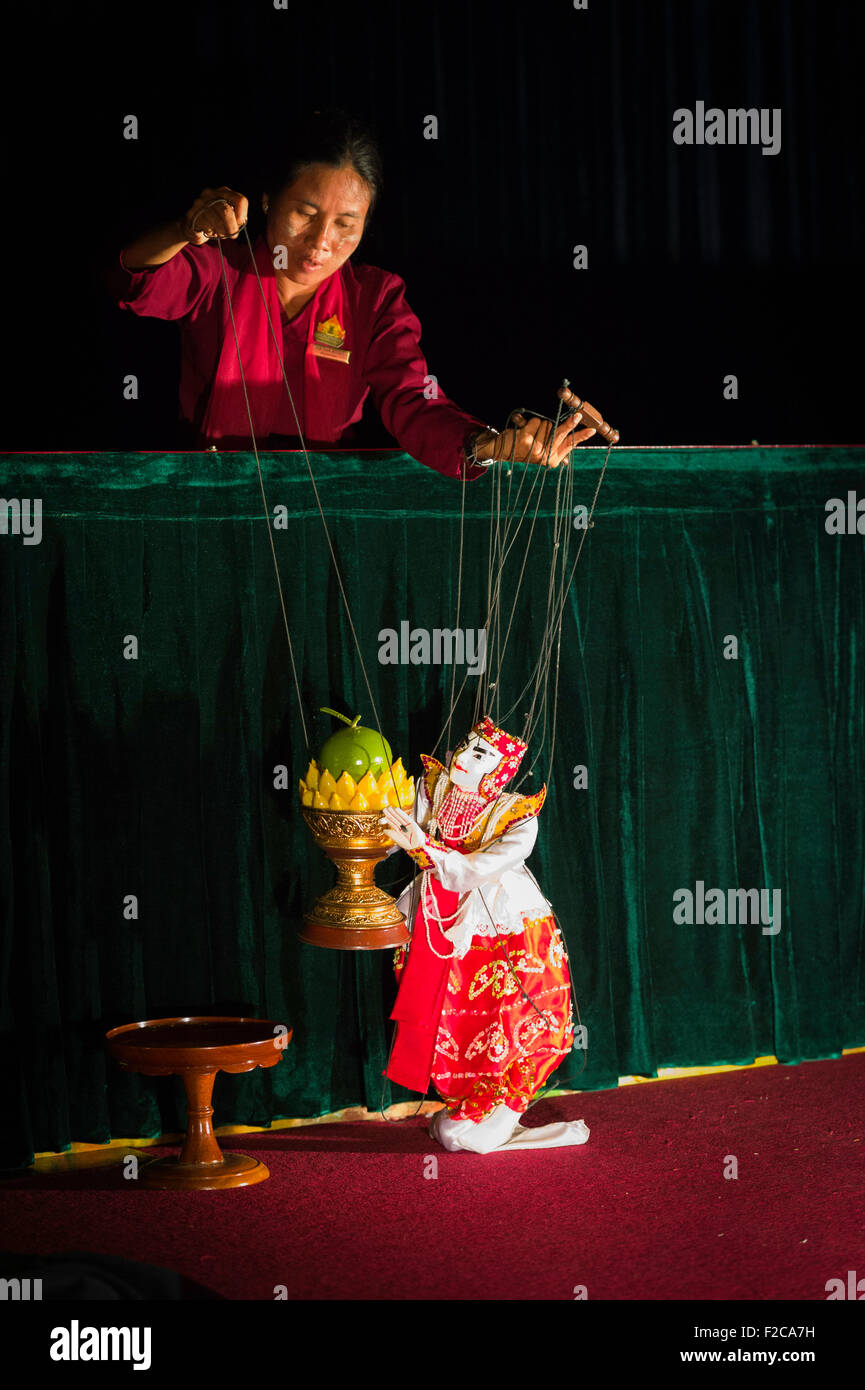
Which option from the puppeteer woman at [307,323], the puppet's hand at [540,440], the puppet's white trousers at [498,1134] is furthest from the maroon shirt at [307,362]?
the puppet's white trousers at [498,1134]

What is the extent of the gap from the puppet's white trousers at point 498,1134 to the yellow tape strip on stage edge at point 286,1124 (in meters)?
0.34

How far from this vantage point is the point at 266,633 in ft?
13.7

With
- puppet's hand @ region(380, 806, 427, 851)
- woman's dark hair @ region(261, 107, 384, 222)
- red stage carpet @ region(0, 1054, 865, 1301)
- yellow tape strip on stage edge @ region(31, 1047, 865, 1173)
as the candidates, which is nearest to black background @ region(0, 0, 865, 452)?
woman's dark hair @ region(261, 107, 384, 222)

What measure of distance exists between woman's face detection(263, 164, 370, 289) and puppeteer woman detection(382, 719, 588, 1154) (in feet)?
5.03

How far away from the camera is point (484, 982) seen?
154 inches

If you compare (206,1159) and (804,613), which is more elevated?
(804,613)

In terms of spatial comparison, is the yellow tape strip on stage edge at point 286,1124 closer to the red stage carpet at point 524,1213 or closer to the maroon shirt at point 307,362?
the red stage carpet at point 524,1213

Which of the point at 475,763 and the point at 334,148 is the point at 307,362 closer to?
the point at 334,148

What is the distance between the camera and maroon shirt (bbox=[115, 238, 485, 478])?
4.12 metres

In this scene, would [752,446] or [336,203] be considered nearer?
[336,203]

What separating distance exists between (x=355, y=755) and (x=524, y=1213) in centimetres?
123

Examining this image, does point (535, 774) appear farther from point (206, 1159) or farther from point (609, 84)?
point (609, 84)

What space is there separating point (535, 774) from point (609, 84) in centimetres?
242

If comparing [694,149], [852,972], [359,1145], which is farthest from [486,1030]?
[694,149]
